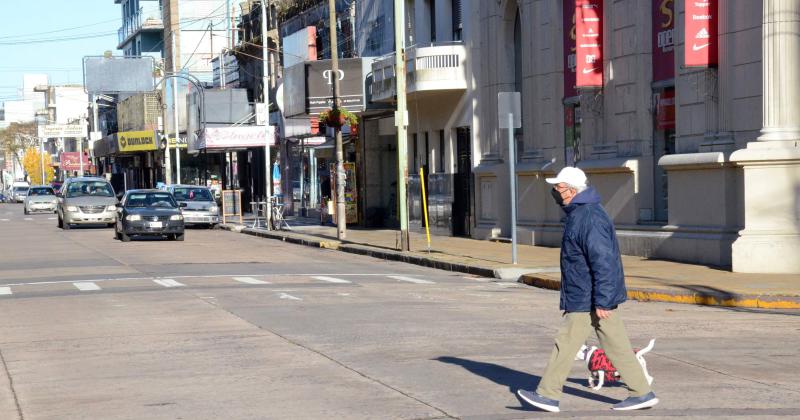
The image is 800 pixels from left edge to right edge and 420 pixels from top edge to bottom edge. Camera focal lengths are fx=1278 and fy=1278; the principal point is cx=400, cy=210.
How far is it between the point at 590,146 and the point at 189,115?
47.2 meters

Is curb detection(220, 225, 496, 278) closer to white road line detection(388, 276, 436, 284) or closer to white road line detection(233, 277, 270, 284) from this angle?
white road line detection(388, 276, 436, 284)

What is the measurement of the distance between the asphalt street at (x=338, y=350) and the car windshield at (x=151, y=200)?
51.6ft

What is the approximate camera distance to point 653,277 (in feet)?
66.9

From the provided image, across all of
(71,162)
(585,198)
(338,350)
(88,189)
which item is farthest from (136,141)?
(585,198)

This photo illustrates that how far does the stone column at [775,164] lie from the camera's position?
67.2ft

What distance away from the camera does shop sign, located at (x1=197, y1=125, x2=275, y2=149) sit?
55.4m

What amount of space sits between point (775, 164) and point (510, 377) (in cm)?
1116

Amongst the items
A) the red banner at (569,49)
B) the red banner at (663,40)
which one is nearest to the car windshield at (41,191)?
the red banner at (569,49)

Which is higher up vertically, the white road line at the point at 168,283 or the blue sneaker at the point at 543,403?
the blue sneaker at the point at 543,403

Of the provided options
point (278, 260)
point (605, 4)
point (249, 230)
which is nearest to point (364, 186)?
point (249, 230)

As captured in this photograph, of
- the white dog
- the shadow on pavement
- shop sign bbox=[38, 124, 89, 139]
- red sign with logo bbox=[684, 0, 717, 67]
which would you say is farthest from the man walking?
shop sign bbox=[38, 124, 89, 139]

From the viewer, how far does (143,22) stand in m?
98.6

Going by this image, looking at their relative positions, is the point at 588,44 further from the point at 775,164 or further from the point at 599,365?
the point at 599,365

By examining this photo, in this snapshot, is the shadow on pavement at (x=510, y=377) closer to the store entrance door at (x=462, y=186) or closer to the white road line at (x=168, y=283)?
the white road line at (x=168, y=283)
